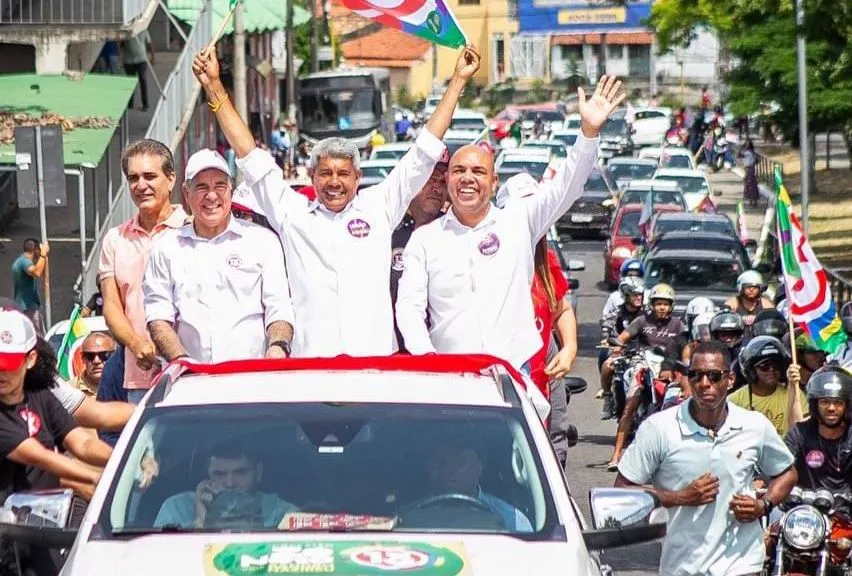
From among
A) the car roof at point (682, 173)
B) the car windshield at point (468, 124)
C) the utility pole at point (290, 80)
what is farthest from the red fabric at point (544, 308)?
the car windshield at point (468, 124)

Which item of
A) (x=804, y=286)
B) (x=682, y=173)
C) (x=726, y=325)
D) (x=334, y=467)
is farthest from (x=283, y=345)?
(x=682, y=173)

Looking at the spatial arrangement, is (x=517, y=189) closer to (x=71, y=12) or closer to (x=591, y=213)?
(x=71, y=12)

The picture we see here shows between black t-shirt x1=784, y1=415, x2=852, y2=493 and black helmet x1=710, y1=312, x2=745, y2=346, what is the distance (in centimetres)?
450

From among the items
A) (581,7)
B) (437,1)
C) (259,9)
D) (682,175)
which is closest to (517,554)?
(437,1)

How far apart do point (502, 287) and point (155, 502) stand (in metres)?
2.78

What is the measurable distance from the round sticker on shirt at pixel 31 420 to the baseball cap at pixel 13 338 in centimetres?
19

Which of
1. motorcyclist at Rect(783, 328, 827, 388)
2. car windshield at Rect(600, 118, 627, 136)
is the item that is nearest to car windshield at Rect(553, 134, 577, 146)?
car windshield at Rect(600, 118, 627, 136)

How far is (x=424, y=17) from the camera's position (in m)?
11.7

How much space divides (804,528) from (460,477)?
401 cm

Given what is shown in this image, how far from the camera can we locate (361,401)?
601 centimetres

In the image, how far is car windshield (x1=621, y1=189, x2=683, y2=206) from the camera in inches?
1590

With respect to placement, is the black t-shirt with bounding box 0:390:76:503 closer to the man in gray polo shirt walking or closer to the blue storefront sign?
the man in gray polo shirt walking

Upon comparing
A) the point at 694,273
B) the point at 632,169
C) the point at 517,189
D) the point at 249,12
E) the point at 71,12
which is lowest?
the point at 694,273

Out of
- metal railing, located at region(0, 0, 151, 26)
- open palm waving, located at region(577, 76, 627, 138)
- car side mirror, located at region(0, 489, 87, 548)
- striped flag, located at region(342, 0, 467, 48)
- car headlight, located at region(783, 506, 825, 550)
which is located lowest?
car headlight, located at region(783, 506, 825, 550)
